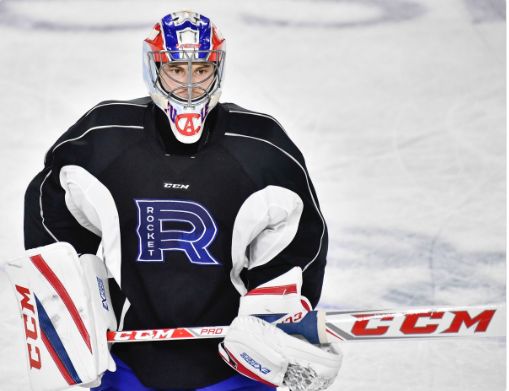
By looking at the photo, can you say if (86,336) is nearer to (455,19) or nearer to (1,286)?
(1,286)

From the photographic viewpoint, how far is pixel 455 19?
436 centimetres

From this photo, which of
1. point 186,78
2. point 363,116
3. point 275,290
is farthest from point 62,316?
point 363,116

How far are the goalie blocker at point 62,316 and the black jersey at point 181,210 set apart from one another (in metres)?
0.07

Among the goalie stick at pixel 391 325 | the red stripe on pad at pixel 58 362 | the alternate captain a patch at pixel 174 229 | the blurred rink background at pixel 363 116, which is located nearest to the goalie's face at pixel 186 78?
the alternate captain a patch at pixel 174 229

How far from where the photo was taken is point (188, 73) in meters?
2.14

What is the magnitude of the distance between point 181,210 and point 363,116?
205 centimetres

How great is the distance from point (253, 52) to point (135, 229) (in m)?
2.12

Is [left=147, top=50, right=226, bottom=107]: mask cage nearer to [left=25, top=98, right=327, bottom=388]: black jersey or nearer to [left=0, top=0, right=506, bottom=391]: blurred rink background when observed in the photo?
[left=25, top=98, right=327, bottom=388]: black jersey

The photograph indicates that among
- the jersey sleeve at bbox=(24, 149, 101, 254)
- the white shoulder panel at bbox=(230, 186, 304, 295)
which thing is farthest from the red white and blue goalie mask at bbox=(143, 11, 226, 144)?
the jersey sleeve at bbox=(24, 149, 101, 254)

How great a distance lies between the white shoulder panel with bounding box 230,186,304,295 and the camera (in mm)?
2143

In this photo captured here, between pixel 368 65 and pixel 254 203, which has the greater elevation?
pixel 254 203

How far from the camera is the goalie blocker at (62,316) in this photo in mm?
2137

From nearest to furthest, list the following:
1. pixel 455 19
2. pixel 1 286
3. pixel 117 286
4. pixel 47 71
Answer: pixel 117 286 → pixel 1 286 → pixel 47 71 → pixel 455 19

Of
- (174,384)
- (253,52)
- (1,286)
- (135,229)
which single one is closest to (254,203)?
(135,229)
